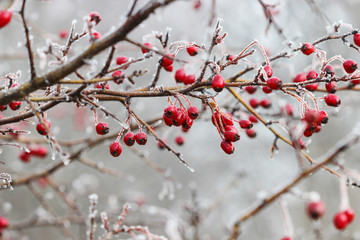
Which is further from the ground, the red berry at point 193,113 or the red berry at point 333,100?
the red berry at point 193,113

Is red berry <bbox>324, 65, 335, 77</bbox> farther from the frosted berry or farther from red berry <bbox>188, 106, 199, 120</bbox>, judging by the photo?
the frosted berry

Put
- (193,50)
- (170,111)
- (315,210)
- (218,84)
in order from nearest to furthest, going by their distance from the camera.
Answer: (218,84), (170,111), (193,50), (315,210)

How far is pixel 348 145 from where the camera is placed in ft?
3.87

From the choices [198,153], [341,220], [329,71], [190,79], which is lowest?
[341,220]

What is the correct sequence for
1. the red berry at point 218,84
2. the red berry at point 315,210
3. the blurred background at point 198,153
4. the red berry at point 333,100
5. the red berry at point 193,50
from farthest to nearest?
the blurred background at point 198,153 → the red berry at point 315,210 → the red berry at point 193,50 → the red berry at point 333,100 → the red berry at point 218,84

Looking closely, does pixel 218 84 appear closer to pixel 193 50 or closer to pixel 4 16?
pixel 193 50

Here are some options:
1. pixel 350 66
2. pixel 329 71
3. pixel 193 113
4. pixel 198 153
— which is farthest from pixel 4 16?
pixel 198 153

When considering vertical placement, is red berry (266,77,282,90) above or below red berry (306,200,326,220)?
above

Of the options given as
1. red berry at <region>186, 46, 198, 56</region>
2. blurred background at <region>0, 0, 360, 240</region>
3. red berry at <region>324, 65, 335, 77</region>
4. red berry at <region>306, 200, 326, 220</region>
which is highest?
blurred background at <region>0, 0, 360, 240</region>

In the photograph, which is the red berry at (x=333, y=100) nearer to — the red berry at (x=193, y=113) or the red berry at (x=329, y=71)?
the red berry at (x=329, y=71)

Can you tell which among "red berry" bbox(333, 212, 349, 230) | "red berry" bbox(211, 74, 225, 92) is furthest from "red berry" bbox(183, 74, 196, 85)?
"red berry" bbox(333, 212, 349, 230)

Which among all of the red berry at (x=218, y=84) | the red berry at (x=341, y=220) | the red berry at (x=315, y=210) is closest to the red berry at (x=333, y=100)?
the red berry at (x=218, y=84)

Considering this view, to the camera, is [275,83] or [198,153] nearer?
[275,83]

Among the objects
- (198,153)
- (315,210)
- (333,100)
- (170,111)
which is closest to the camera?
(170,111)
